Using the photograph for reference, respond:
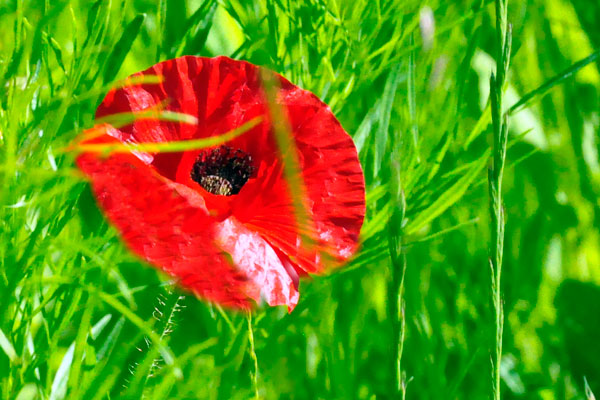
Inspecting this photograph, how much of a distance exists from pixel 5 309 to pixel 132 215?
41 mm

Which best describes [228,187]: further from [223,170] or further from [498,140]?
[498,140]

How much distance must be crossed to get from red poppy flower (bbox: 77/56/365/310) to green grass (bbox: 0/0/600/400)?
1 cm

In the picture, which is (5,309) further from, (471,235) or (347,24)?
(471,235)

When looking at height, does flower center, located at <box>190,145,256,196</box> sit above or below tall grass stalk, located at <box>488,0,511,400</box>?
below

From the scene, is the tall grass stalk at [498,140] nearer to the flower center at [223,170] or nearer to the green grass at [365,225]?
the green grass at [365,225]

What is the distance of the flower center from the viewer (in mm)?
319

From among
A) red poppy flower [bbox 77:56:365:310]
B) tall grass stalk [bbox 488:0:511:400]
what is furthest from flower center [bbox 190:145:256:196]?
tall grass stalk [bbox 488:0:511:400]

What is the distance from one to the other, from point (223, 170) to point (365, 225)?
0.20 ft

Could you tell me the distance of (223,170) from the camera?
327 millimetres

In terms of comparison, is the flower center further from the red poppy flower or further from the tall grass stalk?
the tall grass stalk

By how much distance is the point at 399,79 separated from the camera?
13.8 inches

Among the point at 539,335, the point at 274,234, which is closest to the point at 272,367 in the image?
the point at 274,234

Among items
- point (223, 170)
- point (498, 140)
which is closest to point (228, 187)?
point (223, 170)

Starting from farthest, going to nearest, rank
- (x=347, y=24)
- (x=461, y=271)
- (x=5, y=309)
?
(x=461, y=271) → (x=347, y=24) → (x=5, y=309)
